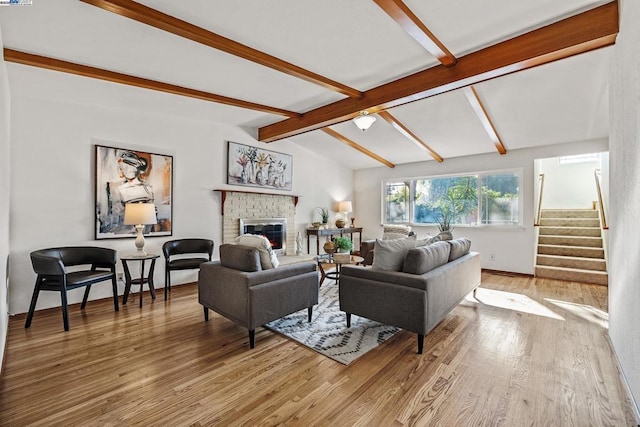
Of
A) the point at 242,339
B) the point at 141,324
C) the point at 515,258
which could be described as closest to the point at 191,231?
the point at 141,324

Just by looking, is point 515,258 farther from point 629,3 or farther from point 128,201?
point 128,201

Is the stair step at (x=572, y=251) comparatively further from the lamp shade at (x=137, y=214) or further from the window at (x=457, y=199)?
the lamp shade at (x=137, y=214)

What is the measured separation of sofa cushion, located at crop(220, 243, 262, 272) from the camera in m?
2.61

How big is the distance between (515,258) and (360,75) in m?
4.55

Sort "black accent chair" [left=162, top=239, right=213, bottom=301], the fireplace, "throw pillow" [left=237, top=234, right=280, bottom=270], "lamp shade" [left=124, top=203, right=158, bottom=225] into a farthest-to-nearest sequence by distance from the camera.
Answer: the fireplace → "black accent chair" [left=162, top=239, right=213, bottom=301] → "lamp shade" [left=124, top=203, right=158, bottom=225] → "throw pillow" [left=237, top=234, right=280, bottom=270]

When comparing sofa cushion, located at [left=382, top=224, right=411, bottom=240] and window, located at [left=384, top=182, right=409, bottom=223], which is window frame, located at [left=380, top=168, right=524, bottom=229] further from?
sofa cushion, located at [left=382, top=224, right=411, bottom=240]

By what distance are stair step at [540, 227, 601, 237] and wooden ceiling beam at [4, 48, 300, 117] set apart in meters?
6.37

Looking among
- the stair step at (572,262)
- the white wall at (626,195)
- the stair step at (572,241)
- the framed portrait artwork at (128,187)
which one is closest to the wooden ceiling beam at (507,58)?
the white wall at (626,195)

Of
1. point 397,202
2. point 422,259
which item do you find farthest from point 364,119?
point 397,202

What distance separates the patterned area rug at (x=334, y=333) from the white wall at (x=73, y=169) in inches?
99.7

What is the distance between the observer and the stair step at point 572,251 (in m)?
5.30

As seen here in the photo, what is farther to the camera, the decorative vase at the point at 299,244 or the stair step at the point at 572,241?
the decorative vase at the point at 299,244

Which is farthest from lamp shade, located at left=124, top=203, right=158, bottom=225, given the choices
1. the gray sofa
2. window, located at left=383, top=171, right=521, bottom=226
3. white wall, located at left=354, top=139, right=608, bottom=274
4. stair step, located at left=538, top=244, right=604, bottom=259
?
stair step, located at left=538, top=244, right=604, bottom=259

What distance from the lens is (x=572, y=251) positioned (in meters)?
5.54
